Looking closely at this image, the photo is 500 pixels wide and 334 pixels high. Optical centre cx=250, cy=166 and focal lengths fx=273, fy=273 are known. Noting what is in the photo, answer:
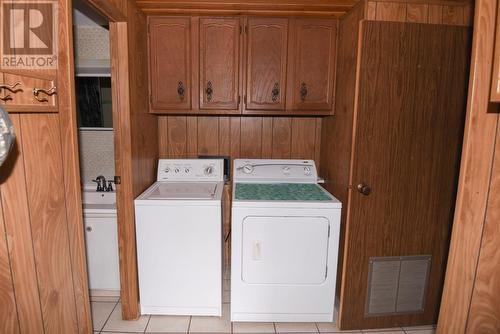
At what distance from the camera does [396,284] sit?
1.86 meters

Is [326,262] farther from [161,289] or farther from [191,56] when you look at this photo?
[191,56]

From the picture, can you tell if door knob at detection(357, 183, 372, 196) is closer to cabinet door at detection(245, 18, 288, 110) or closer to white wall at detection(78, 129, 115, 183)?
cabinet door at detection(245, 18, 288, 110)

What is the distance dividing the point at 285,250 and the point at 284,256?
42mm

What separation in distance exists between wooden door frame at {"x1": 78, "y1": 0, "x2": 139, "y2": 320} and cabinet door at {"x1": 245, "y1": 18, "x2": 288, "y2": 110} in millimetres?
887

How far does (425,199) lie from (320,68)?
120 cm

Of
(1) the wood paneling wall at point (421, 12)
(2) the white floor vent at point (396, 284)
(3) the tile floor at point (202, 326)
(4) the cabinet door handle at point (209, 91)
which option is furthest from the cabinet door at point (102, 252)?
(1) the wood paneling wall at point (421, 12)

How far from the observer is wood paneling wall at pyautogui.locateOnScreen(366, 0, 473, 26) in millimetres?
1645

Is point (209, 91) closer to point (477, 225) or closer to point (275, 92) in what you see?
point (275, 92)

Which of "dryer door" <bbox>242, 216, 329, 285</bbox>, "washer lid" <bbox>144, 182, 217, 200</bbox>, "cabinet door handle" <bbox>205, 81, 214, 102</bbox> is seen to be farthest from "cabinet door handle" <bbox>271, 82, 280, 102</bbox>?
"dryer door" <bbox>242, 216, 329, 285</bbox>

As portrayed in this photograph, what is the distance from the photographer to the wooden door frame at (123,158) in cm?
173

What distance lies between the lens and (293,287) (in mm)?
1864

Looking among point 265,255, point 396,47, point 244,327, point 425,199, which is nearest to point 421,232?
point 425,199

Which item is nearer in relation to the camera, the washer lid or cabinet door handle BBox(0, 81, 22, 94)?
cabinet door handle BBox(0, 81, 22, 94)

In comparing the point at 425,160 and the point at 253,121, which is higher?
the point at 253,121
